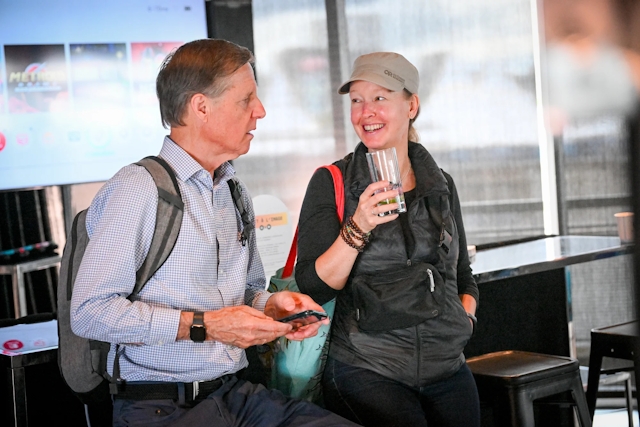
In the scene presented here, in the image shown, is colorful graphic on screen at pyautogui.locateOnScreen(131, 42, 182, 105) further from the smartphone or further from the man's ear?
the smartphone

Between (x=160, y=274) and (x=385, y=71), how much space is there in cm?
96

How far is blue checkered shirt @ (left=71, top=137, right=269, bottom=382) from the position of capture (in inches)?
63.4

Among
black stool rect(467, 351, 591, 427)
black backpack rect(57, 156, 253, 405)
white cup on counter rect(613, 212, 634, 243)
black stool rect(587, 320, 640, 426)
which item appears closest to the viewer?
white cup on counter rect(613, 212, 634, 243)

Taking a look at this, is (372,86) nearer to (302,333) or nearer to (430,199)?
(430,199)

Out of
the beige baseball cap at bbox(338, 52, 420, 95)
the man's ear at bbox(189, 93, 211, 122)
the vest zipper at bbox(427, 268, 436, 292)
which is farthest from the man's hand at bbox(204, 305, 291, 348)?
the beige baseball cap at bbox(338, 52, 420, 95)

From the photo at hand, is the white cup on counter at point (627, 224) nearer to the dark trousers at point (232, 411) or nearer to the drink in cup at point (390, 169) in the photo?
the drink in cup at point (390, 169)

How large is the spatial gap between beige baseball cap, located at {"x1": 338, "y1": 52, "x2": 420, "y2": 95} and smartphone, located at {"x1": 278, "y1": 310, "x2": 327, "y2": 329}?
771mm

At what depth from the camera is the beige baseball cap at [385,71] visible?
2242 mm

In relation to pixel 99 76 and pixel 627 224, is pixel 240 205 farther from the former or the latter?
pixel 99 76

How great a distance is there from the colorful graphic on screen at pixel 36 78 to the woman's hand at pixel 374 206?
233 centimetres

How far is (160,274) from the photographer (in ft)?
5.59

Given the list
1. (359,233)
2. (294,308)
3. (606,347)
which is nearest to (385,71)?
(359,233)

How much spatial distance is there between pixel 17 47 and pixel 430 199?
2404 mm

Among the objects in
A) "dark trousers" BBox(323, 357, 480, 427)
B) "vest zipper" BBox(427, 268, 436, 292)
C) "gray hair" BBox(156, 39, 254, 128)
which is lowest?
"dark trousers" BBox(323, 357, 480, 427)
